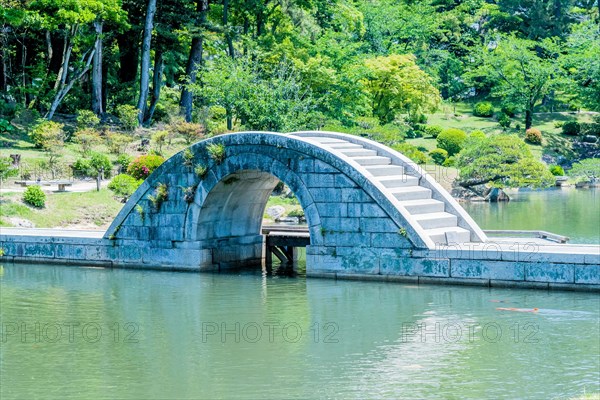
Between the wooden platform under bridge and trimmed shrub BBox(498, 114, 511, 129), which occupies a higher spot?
trimmed shrub BBox(498, 114, 511, 129)

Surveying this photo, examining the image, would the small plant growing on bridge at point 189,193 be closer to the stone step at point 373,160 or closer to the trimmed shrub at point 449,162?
the stone step at point 373,160

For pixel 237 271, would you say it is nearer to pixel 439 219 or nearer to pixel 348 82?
pixel 439 219

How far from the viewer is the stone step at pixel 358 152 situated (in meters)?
23.2

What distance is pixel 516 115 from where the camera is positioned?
210ft

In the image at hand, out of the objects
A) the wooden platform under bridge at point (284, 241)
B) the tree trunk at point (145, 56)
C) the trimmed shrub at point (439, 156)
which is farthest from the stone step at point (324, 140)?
the trimmed shrub at point (439, 156)

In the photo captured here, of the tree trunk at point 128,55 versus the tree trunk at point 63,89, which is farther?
the tree trunk at point 128,55

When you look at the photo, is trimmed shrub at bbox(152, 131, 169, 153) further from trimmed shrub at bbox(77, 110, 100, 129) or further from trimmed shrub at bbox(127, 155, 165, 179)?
trimmed shrub at bbox(127, 155, 165, 179)

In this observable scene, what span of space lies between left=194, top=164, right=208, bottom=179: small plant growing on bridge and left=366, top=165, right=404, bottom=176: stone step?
393 centimetres

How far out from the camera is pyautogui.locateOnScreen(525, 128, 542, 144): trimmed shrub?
56688mm

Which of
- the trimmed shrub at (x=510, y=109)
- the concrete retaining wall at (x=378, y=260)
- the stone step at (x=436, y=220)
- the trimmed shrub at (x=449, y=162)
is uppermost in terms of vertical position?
the trimmed shrub at (x=510, y=109)

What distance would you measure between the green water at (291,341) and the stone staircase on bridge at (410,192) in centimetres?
170

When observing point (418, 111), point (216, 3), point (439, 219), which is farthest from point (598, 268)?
point (418, 111)

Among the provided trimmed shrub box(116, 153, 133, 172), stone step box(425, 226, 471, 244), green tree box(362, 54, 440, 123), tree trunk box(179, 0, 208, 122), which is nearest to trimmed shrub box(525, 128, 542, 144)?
green tree box(362, 54, 440, 123)

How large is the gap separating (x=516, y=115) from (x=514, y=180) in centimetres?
2423
